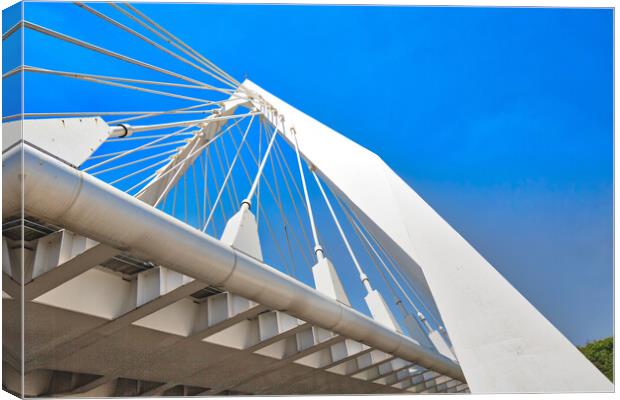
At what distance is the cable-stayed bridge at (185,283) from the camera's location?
16.5 ft

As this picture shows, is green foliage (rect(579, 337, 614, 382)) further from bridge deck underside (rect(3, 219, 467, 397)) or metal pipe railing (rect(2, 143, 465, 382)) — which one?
bridge deck underside (rect(3, 219, 467, 397))

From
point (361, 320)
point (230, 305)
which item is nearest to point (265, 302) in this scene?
point (230, 305)

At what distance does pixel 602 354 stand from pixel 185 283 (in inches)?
211

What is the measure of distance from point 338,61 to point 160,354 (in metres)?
5.63

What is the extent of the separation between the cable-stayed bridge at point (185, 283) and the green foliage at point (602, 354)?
1.16 m

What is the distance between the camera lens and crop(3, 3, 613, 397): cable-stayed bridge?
502 centimetres

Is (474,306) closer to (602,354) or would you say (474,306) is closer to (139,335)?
(602,354)

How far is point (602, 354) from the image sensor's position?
712 centimetres

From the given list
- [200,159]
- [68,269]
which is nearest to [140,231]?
[68,269]

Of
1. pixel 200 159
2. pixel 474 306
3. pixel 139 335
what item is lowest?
pixel 474 306

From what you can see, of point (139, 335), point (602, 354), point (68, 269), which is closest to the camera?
point (68, 269)

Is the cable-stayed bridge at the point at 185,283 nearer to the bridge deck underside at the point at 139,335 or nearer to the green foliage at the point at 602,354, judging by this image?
the bridge deck underside at the point at 139,335

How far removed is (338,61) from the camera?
9664 mm

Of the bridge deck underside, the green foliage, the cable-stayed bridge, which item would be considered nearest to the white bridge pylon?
the cable-stayed bridge
